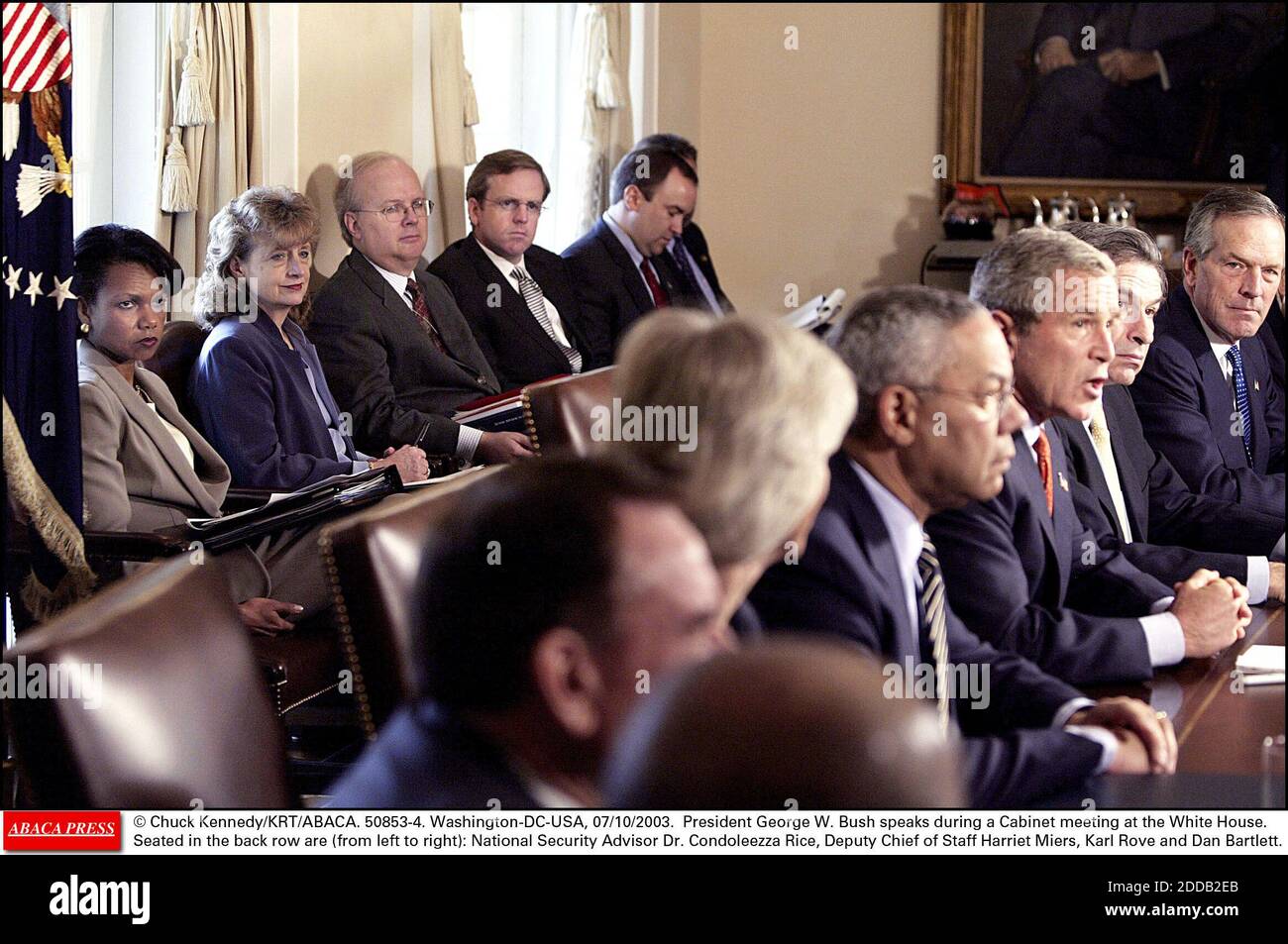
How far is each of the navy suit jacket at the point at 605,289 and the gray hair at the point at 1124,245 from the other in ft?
8.71

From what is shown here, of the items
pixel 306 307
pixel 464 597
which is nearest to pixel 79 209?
pixel 306 307

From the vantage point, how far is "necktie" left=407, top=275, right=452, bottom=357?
4.56m

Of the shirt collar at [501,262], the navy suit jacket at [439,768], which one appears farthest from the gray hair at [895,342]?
the shirt collar at [501,262]

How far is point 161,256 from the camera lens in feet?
11.0

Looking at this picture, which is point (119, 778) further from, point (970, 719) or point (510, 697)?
point (970, 719)

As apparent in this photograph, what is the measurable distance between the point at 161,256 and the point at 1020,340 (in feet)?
6.39

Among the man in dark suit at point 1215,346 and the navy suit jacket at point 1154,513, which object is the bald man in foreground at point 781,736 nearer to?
the navy suit jacket at point 1154,513

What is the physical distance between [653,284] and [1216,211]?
9.34 feet

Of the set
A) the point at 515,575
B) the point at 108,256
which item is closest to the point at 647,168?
the point at 108,256

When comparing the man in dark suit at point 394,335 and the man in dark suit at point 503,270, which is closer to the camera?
the man in dark suit at point 394,335

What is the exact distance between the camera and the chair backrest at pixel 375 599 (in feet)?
5.52

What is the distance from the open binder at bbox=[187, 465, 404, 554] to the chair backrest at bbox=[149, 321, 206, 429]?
32.9 inches
